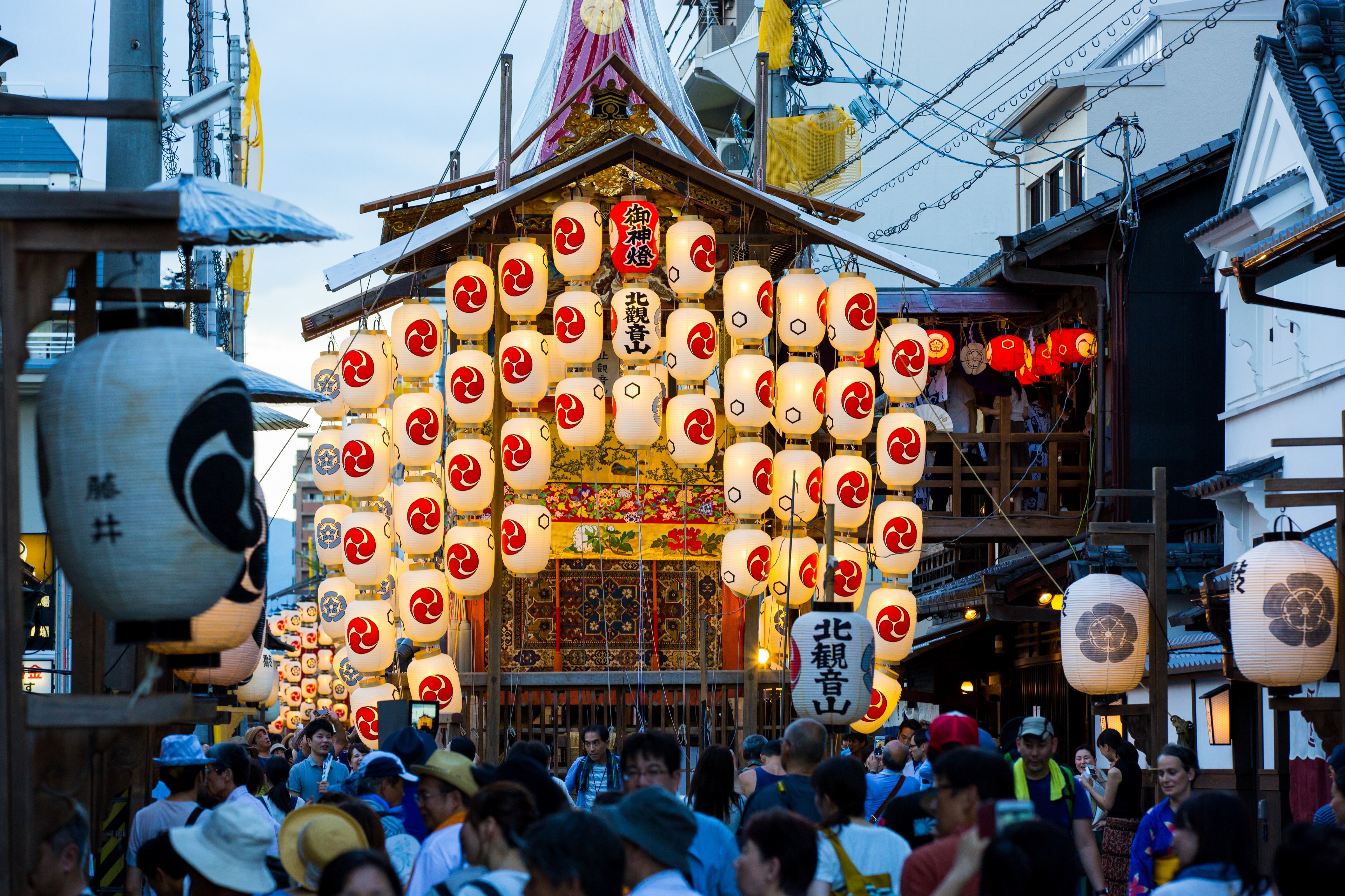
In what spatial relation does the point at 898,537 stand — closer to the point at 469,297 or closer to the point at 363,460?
the point at 469,297

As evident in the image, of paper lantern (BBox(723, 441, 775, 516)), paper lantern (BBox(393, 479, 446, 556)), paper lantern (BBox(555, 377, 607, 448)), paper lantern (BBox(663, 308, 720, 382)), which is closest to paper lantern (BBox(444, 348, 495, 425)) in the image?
paper lantern (BBox(393, 479, 446, 556))

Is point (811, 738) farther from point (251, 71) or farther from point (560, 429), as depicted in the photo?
point (251, 71)

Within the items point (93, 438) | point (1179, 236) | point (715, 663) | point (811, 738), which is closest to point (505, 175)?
point (715, 663)

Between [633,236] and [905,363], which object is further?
[905,363]

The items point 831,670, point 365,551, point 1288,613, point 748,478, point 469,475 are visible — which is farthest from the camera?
point 365,551

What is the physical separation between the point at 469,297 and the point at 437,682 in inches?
158

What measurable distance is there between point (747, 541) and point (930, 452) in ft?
17.6

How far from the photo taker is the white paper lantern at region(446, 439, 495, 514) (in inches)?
637

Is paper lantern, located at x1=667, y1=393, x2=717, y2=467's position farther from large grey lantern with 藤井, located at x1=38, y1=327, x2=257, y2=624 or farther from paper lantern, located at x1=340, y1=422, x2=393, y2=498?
large grey lantern with 藤井, located at x1=38, y1=327, x2=257, y2=624

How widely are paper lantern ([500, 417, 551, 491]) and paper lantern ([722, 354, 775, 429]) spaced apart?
6.44ft

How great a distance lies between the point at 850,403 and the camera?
648 inches

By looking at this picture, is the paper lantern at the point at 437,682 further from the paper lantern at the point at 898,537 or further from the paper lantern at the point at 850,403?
the paper lantern at the point at 850,403

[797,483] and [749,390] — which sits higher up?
[749,390]

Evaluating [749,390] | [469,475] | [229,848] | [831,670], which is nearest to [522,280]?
[469,475]
